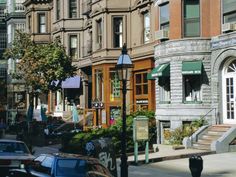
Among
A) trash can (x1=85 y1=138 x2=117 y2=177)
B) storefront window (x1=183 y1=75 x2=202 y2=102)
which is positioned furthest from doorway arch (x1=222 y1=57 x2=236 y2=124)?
trash can (x1=85 y1=138 x2=117 y2=177)

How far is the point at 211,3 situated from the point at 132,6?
989 centimetres

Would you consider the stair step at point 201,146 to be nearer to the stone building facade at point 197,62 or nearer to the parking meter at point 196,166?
the stone building facade at point 197,62

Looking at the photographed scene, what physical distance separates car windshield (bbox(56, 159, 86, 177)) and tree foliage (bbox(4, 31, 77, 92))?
2217 cm

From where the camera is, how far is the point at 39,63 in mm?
35062

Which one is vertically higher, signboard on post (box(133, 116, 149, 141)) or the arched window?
the arched window

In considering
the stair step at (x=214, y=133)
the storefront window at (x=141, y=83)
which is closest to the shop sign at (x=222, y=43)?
the stair step at (x=214, y=133)

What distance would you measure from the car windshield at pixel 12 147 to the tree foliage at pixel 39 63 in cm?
1658

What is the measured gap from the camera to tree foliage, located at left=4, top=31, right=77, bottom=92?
34.4m

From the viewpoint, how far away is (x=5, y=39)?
67.2m

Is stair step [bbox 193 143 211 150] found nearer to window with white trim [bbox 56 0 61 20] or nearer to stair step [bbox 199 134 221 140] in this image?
stair step [bbox 199 134 221 140]

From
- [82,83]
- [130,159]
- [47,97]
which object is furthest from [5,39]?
[130,159]

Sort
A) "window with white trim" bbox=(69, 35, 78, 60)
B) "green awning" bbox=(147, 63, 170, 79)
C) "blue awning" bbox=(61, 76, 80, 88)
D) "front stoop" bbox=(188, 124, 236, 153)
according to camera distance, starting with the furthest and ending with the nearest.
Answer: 1. "window with white trim" bbox=(69, 35, 78, 60)
2. "blue awning" bbox=(61, 76, 80, 88)
3. "green awning" bbox=(147, 63, 170, 79)
4. "front stoop" bbox=(188, 124, 236, 153)

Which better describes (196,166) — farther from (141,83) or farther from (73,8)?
(73,8)

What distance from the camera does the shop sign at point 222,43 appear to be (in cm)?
2528
